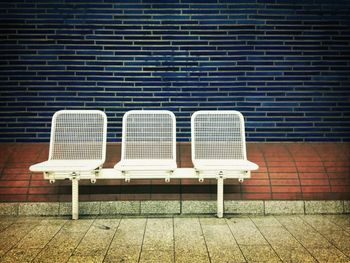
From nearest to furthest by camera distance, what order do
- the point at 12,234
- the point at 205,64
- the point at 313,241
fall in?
the point at 313,241
the point at 12,234
the point at 205,64

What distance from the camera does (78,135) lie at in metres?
4.27

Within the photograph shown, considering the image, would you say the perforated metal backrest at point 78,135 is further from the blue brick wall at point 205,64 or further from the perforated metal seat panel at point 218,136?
the perforated metal seat panel at point 218,136

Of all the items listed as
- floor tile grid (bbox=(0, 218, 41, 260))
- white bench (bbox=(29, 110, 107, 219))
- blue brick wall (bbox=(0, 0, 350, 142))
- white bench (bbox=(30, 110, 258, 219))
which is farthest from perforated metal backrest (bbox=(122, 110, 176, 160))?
floor tile grid (bbox=(0, 218, 41, 260))

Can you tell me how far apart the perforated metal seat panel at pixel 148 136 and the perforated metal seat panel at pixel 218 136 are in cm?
32

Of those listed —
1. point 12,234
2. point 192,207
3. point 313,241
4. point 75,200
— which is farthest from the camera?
point 192,207

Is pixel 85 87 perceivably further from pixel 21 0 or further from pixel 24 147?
pixel 21 0

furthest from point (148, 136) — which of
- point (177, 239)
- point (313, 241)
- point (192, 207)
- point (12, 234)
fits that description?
point (313, 241)

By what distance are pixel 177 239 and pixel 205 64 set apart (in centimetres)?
268

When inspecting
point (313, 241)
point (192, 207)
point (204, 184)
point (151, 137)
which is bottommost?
point (313, 241)

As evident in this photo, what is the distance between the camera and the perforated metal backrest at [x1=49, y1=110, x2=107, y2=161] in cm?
424

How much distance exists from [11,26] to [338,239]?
16.8 feet

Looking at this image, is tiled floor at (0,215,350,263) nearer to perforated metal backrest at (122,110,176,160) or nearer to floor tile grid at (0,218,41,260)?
floor tile grid at (0,218,41,260)

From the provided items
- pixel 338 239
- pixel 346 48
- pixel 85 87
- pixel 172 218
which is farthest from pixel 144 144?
pixel 346 48

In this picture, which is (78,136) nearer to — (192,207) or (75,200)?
(75,200)
